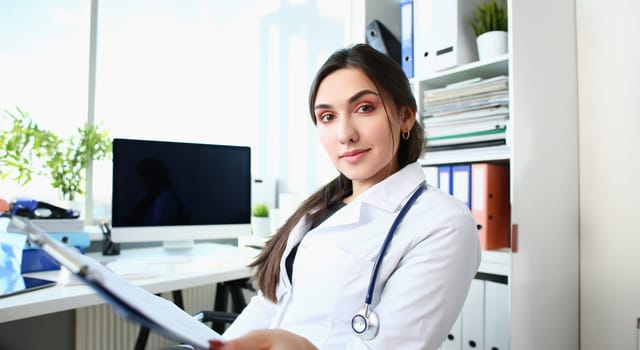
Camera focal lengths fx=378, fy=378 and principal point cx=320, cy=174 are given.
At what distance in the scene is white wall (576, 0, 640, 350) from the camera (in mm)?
1369

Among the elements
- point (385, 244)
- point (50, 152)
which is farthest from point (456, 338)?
point (50, 152)

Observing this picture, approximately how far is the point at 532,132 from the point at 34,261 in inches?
68.9

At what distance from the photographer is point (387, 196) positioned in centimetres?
91

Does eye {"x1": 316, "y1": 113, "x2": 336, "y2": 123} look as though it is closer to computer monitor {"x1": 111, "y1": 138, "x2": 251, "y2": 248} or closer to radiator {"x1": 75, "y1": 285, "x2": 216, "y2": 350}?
computer monitor {"x1": 111, "y1": 138, "x2": 251, "y2": 248}

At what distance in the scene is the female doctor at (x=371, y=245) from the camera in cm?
71

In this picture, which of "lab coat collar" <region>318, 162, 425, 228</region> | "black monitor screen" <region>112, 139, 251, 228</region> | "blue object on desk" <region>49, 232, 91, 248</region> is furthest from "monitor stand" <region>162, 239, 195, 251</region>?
"lab coat collar" <region>318, 162, 425, 228</region>

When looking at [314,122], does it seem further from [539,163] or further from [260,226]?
[260,226]

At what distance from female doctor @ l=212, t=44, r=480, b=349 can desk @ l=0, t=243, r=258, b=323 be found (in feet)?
1.16

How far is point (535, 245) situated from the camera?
3.96 feet

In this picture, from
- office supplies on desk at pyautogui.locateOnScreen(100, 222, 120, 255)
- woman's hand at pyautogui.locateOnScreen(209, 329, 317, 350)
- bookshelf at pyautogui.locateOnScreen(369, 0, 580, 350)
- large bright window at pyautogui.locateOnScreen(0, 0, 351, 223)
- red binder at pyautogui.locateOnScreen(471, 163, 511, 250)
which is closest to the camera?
woman's hand at pyautogui.locateOnScreen(209, 329, 317, 350)

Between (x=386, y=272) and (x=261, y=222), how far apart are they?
1.44m

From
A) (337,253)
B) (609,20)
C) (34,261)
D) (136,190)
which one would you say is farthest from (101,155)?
(609,20)

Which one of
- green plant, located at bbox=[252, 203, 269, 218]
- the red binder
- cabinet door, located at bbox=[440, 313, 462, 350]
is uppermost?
the red binder

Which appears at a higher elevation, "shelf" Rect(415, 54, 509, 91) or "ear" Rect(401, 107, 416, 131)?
"shelf" Rect(415, 54, 509, 91)
